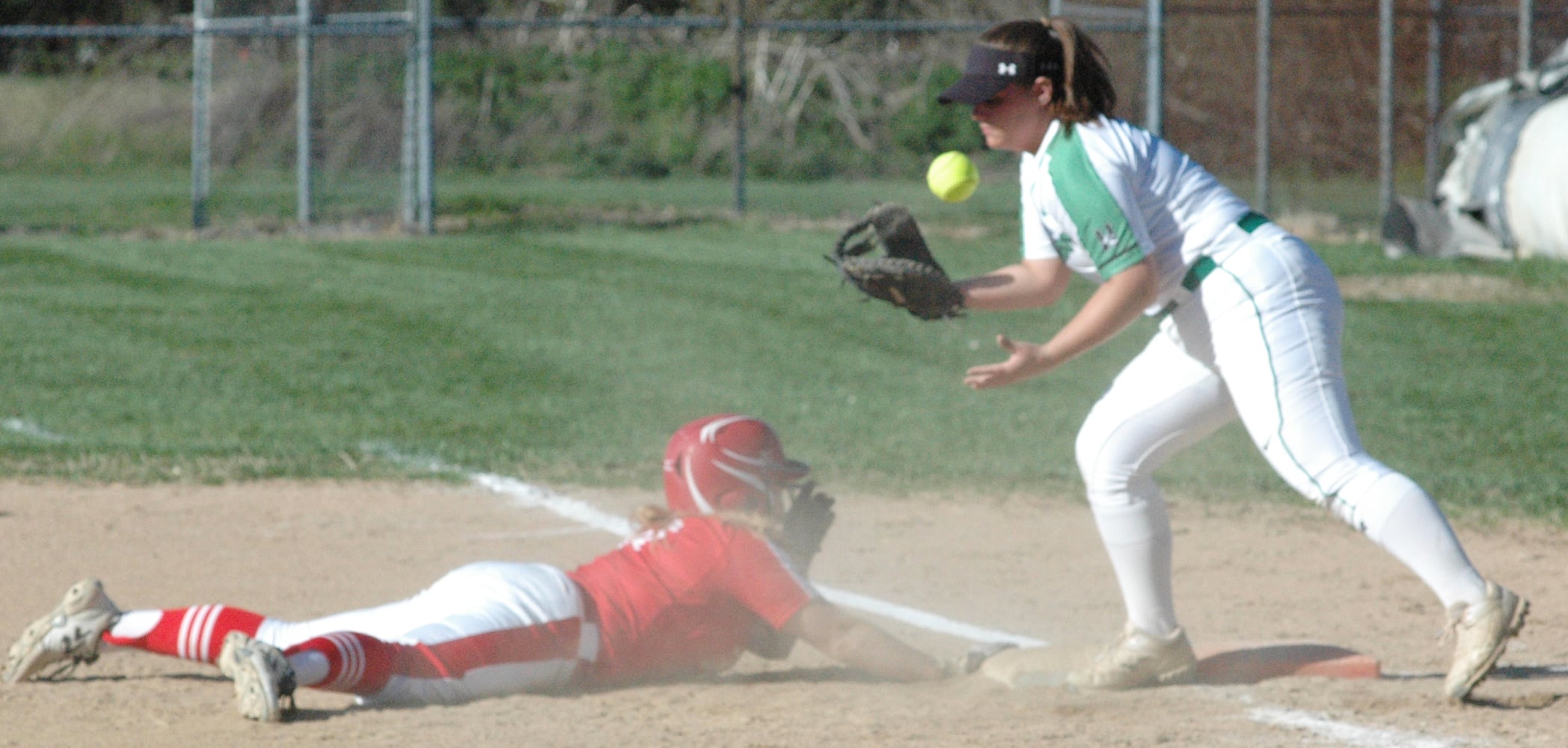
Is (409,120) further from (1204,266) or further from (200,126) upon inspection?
(1204,266)

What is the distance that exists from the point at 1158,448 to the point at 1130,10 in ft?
43.0

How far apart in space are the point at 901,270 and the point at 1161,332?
2.39ft

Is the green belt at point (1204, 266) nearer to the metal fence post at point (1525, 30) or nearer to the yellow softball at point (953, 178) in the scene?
the yellow softball at point (953, 178)

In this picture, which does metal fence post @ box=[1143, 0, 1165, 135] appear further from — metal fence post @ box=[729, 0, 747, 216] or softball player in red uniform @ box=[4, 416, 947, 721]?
softball player in red uniform @ box=[4, 416, 947, 721]

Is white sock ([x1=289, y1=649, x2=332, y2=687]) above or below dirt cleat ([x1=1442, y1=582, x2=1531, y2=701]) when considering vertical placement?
below

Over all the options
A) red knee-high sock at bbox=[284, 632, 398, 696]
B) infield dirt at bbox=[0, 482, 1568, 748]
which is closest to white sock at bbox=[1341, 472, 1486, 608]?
infield dirt at bbox=[0, 482, 1568, 748]

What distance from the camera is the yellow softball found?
15.5 feet

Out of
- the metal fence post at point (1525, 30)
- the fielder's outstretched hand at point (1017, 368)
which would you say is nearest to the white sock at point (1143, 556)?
the fielder's outstretched hand at point (1017, 368)

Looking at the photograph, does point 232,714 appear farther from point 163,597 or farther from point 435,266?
point 435,266

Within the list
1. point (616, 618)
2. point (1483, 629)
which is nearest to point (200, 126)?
point (616, 618)

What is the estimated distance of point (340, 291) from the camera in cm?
1294

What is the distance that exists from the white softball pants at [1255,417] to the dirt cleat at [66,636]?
257 centimetres

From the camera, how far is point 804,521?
14.5 ft

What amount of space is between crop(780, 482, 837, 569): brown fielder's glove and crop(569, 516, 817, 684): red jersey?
0.35ft
